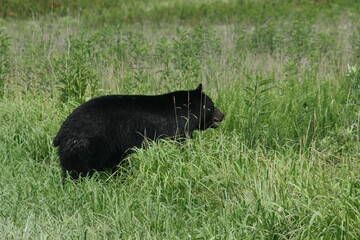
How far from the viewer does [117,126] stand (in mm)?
5090

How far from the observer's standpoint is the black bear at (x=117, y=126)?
492 centimetres

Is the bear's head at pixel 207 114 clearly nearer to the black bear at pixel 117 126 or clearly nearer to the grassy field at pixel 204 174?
the black bear at pixel 117 126

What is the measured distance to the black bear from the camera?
492 cm

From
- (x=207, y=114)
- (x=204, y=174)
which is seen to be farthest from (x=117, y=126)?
(x=207, y=114)

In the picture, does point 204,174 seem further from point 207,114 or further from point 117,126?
point 207,114

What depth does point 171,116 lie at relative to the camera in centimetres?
549

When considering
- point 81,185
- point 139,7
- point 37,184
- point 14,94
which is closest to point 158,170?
point 81,185

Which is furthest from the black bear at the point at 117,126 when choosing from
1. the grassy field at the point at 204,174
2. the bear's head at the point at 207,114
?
the grassy field at the point at 204,174

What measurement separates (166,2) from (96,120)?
19507 mm

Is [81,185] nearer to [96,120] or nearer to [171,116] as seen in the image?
[96,120]

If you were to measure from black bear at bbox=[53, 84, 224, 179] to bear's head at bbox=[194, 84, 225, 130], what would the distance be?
0.02m

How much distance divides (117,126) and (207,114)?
3.88 feet

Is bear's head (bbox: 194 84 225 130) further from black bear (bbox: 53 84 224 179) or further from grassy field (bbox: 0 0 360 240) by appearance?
grassy field (bbox: 0 0 360 240)

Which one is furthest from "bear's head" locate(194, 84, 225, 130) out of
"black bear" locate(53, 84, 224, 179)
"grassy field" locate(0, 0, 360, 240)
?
"grassy field" locate(0, 0, 360, 240)
